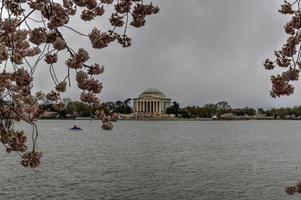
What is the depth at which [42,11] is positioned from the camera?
213 inches

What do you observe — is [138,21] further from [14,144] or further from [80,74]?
[14,144]

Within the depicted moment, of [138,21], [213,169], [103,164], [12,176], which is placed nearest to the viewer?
[138,21]

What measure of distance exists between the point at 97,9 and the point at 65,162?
3649cm

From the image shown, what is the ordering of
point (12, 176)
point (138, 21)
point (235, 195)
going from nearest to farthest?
point (138, 21) < point (235, 195) < point (12, 176)

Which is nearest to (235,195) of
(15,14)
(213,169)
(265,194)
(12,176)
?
(265,194)

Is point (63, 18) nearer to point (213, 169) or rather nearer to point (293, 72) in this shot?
point (293, 72)

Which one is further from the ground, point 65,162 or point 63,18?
point 63,18

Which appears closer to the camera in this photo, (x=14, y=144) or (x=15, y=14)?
(x=15, y=14)

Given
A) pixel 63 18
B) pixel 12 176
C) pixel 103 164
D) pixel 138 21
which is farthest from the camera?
pixel 103 164

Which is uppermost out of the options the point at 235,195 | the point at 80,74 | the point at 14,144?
the point at 80,74

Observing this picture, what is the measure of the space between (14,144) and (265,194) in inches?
829

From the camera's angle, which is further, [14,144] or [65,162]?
[65,162]

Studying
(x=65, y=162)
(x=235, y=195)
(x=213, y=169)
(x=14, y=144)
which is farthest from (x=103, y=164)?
(x=14, y=144)

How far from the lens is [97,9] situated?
20.0ft
